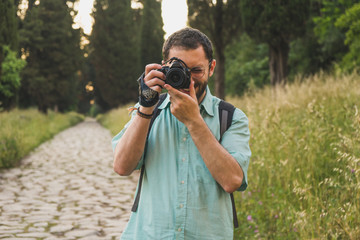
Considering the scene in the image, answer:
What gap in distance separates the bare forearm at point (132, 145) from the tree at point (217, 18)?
12266mm

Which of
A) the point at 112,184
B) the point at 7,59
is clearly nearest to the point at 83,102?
the point at 7,59

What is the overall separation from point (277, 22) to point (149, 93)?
10.4m

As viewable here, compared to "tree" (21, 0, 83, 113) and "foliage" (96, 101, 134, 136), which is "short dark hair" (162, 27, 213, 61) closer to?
"foliage" (96, 101, 134, 136)

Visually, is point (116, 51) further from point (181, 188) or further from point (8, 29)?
point (181, 188)

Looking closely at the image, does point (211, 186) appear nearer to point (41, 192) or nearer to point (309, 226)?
point (309, 226)

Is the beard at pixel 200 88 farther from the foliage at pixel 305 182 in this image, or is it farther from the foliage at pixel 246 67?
the foliage at pixel 246 67

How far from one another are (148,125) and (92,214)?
3824 millimetres

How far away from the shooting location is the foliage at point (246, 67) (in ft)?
67.7

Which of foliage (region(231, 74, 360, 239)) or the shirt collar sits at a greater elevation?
the shirt collar

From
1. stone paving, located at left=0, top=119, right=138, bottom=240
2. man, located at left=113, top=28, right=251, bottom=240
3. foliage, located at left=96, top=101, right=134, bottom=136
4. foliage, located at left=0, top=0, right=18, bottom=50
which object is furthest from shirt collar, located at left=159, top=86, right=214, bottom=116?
foliage, located at left=0, top=0, right=18, bottom=50

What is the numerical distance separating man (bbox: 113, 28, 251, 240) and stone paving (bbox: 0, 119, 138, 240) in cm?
276

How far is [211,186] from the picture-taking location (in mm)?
1686

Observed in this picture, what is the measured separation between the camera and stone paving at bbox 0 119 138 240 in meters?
4.46

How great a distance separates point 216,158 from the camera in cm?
161
